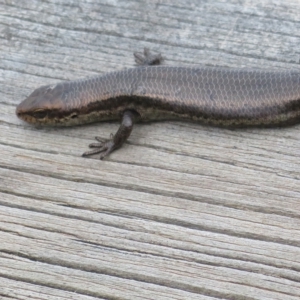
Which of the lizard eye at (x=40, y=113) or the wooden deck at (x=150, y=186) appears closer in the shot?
the wooden deck at (x=150, y=186)

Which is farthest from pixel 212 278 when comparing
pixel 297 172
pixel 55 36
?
pixel 55 36

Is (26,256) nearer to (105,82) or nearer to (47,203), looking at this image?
(47,203)

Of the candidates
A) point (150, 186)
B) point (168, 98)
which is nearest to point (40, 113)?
point (168, 98)

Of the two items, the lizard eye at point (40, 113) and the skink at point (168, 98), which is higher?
the skink at point (168, 98)

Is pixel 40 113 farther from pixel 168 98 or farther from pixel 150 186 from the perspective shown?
pixel 150 186
